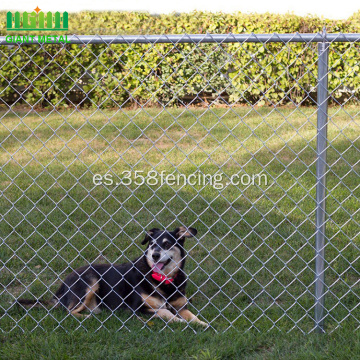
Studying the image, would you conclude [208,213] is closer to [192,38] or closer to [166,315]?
[166,315]

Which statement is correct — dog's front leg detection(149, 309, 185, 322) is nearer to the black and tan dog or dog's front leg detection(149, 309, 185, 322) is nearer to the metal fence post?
the black and tan dog

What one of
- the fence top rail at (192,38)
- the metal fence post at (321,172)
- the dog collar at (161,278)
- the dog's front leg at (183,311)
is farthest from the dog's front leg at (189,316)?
the fence top rail at (192,38)

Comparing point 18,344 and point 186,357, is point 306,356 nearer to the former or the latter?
point 186,357

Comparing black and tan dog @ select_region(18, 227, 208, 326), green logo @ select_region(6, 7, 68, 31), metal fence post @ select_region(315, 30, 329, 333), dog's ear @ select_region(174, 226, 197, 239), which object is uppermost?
green logo @ select_region(6, 7, 68, 31)

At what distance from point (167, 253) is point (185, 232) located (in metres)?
0.18

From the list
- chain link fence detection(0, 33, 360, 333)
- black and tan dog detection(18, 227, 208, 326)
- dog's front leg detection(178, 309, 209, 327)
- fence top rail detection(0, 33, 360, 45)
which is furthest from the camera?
black and tan dog detection(18, 227, 208, 326)

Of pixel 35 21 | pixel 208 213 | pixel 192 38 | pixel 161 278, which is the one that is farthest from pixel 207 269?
pixel 35 21

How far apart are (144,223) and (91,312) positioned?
175cm

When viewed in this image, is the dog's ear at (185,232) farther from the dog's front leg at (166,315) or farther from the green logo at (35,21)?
the green logo at (35,21)

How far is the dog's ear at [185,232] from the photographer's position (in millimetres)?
3269

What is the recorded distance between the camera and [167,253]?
330cm

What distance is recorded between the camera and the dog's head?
10.8 feet

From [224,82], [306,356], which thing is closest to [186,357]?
[306,356]

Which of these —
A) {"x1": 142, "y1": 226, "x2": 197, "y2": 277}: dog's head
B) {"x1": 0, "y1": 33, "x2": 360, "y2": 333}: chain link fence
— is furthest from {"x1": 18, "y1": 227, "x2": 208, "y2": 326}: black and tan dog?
{"x1": 0, "y1": 33, "x2": 360, "y2": 333}: chain link fence
